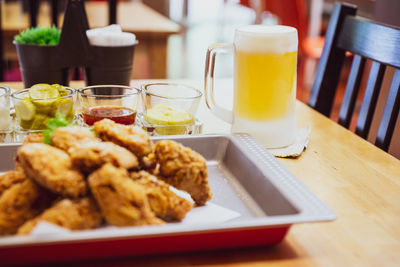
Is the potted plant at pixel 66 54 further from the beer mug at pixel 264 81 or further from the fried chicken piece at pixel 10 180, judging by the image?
the fried chicken piece at pixel 10 180

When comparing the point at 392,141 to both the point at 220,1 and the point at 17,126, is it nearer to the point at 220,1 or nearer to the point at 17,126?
Answer: the point at 17,126

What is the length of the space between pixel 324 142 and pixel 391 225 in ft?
1.45

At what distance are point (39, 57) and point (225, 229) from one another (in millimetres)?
995

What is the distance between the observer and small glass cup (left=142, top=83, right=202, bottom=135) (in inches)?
43.2

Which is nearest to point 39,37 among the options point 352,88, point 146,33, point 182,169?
point 182,169

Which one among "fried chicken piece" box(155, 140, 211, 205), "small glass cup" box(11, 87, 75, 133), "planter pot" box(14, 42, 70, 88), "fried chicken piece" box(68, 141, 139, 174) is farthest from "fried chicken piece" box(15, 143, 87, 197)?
"planter pot" box(14, 42, 70, 88)

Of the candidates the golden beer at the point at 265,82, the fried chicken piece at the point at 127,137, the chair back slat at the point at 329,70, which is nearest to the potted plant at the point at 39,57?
the golden beer at the point at 265,82

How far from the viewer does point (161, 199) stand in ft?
2.36

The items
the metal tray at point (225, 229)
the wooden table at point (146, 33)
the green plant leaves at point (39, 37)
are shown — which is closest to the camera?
the metal tray at point (225, 229)

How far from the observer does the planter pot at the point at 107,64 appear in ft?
4.78

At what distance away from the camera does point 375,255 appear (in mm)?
717

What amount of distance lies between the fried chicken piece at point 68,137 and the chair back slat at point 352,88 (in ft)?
3.36

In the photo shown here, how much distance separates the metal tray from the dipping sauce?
0.65 ft

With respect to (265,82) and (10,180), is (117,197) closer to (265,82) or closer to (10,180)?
Result: (10,180)
